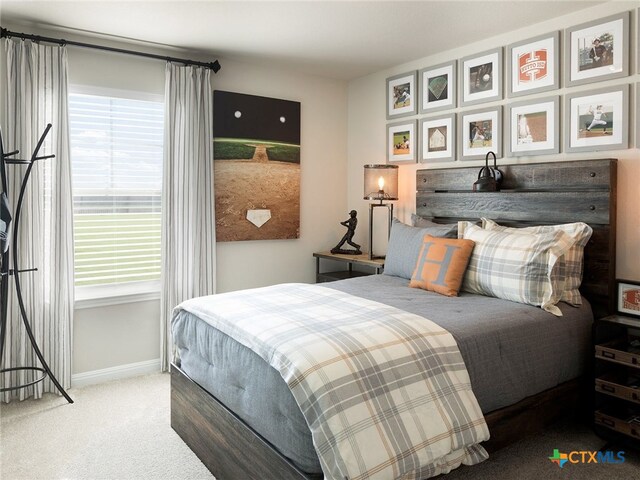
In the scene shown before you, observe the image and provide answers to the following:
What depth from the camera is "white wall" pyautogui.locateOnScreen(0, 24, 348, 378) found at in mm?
3607

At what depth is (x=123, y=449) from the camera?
2.63 m

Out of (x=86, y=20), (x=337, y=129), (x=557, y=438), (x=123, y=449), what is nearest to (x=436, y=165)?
(x=337, y=129)

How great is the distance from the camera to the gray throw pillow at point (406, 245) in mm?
3377

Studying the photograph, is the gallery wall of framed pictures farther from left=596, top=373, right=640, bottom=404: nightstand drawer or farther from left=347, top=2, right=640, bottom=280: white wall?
left=596, top=373, right=640, bottom=404: nightstand drawer

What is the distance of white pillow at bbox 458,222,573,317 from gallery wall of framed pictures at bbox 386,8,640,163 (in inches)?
30.0

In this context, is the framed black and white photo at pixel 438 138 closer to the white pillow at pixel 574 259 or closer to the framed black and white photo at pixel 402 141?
the framed black and white photo at pixel 402 141

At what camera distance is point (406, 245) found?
3.50 metres

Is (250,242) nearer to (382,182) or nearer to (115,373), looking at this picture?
(382,182)

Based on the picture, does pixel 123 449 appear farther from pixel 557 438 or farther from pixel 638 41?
pixel 638 41

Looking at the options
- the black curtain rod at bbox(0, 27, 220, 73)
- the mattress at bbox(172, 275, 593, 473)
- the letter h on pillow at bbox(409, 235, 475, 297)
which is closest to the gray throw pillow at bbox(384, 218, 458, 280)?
the letter h on pillow at bbox(409, 235, 475, 297)

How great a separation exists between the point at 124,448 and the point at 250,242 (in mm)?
2080

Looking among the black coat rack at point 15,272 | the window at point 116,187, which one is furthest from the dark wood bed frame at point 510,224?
the window at point 116,187

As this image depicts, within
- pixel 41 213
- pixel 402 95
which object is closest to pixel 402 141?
pixel 402 95

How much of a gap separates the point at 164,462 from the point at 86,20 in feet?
9.03
